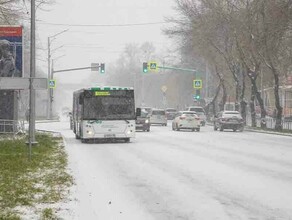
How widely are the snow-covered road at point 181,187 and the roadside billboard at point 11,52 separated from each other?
11.7m

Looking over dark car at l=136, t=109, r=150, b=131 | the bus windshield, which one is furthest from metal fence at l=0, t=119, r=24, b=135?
dark car at l=136, t=109, r=150, b=131

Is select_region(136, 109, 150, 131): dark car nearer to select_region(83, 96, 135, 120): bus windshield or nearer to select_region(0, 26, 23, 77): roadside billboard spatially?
select_region(0, 26, 23, 77): roadside billboard

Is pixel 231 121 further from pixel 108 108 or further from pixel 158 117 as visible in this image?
Answer: pixel 108 108

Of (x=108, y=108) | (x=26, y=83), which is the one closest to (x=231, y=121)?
(x=108, y=108)

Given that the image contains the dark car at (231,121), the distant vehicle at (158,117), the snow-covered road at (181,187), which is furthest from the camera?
the distant vehicle at (158,117)

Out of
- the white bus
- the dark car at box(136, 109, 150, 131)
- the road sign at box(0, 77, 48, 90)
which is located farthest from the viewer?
the dark car at box(136, 109, 150, 131)

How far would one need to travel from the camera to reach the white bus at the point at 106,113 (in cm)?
2712

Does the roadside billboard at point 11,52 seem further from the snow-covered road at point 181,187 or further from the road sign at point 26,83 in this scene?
the road sign at point 26,83

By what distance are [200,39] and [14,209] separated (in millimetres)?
42492

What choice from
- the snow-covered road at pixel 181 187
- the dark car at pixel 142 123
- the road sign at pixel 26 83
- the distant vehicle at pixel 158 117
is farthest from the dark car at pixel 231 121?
the road sign at pixel 26 83

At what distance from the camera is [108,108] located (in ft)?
89.6

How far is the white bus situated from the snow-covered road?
7.20m

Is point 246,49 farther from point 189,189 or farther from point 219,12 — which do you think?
point 189,189

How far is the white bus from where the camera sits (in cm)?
2712
